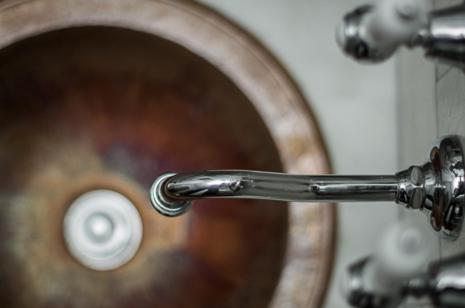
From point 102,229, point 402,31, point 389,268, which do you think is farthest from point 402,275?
point 102,229

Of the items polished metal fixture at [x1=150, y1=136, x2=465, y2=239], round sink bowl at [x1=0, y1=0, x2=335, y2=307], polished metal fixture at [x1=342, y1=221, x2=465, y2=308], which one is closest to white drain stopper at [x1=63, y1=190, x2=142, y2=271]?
round sink bowl at [x1=0, y1=0, x2=335, y2=307]

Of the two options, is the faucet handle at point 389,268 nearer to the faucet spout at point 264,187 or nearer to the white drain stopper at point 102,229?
the faucet spout at point 264,187

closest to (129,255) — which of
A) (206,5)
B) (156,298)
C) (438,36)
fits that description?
(156,298)

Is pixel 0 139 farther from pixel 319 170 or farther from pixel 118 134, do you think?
pixel 319 170

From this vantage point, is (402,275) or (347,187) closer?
(402,275)

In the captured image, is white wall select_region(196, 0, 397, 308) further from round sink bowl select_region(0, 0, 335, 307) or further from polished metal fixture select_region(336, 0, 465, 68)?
polished metal fixture select_region(336, 0, 465, 68)

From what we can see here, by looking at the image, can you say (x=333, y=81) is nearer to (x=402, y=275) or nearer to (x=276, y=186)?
(x=276, y=186)
